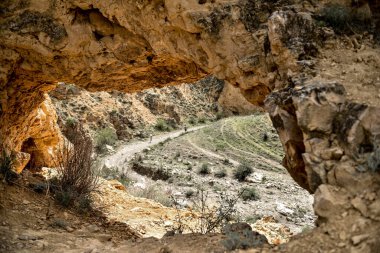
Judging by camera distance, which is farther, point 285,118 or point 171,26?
point 171,26

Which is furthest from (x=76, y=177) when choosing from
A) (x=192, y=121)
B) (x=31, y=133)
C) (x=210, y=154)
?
(x=192, y=121)

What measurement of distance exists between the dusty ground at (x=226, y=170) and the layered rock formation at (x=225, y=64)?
12.6 ft

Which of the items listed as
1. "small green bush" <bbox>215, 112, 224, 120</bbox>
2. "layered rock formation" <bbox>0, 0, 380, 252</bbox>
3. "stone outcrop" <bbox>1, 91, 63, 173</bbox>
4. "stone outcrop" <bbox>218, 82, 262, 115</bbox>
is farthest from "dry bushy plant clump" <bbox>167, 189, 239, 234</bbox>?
"stone outcrop" <bbox>218, 82, 262, 115</bbox>

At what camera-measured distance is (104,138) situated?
22.7 metres

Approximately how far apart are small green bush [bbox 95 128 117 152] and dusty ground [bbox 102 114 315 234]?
3.46 ft

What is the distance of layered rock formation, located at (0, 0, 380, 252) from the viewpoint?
3.67m

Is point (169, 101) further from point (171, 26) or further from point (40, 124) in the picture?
point (171, 26)

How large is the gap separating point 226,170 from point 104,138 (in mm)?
9486

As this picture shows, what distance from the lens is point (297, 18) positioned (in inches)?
193

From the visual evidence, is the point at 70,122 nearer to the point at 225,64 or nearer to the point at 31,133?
the point at 31,133

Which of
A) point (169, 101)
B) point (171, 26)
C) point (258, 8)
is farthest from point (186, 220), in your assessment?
point (169, 101)

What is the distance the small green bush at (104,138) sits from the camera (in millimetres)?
21875

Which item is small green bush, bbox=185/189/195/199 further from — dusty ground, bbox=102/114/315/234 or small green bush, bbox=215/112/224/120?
small green bush, bbox=215/112/224/120

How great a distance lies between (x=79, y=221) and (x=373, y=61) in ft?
18.0
